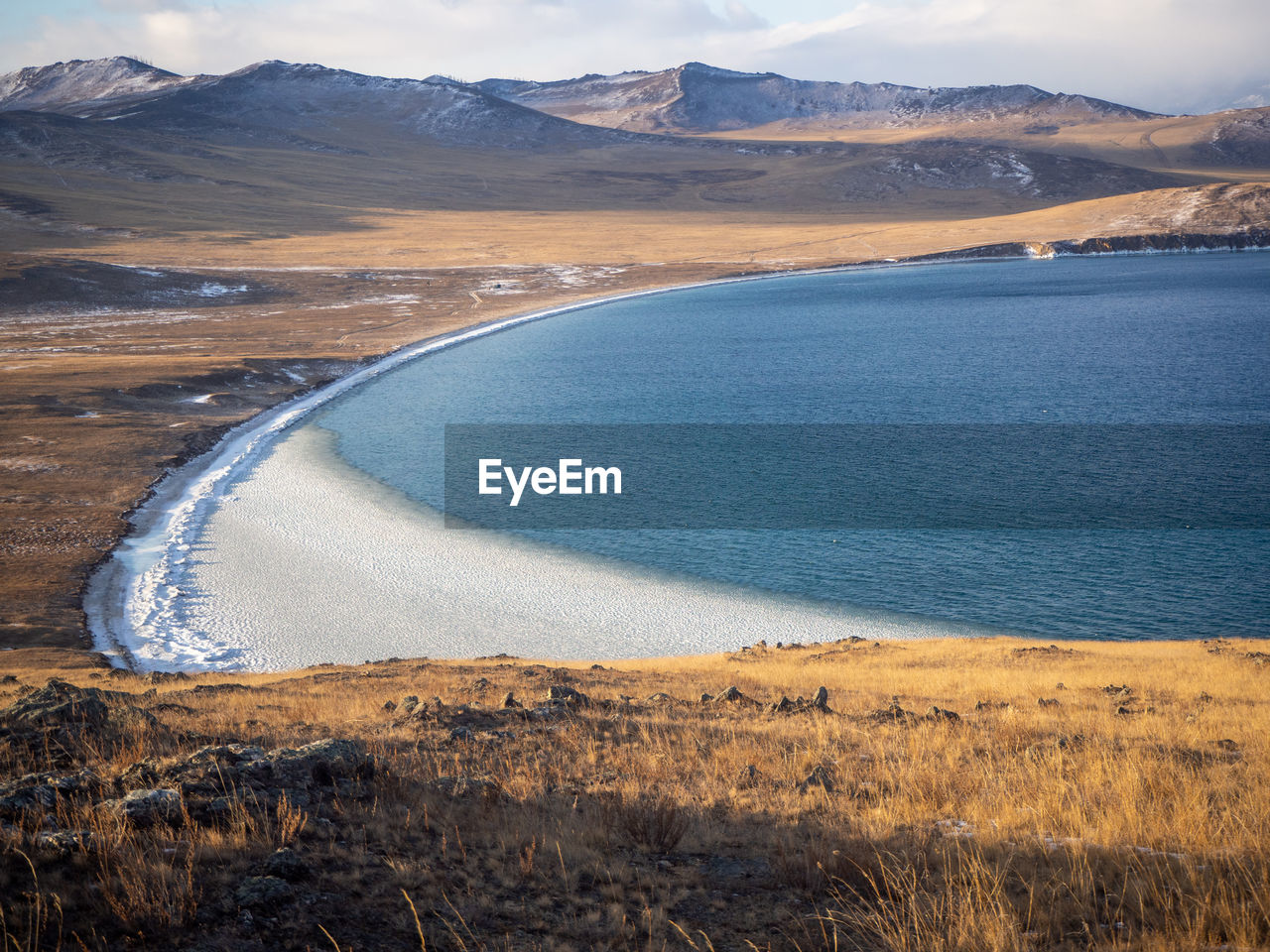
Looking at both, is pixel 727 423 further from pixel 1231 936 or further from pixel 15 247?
pixel 15 247

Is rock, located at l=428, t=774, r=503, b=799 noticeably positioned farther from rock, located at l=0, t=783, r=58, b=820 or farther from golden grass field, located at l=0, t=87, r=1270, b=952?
rock, located at l=0, t=783, r=58, b=820

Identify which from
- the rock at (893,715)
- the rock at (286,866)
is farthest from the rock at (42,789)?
the rock at (893,715)

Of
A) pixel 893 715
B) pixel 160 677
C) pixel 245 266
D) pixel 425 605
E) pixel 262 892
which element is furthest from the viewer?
pixel 245 266

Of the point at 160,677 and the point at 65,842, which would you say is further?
the point at 160,677

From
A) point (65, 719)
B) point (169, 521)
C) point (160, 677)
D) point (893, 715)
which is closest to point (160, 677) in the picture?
point (160, 677)

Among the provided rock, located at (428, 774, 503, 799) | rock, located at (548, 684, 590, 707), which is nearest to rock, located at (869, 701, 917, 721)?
rock, located at (548, 684, 590, 707)

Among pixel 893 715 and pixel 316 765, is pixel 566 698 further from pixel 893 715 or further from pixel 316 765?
pixel 316 765

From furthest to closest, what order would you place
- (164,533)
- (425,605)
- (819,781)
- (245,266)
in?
(245,266) → (164,533) → (425,605) → (819,781)
